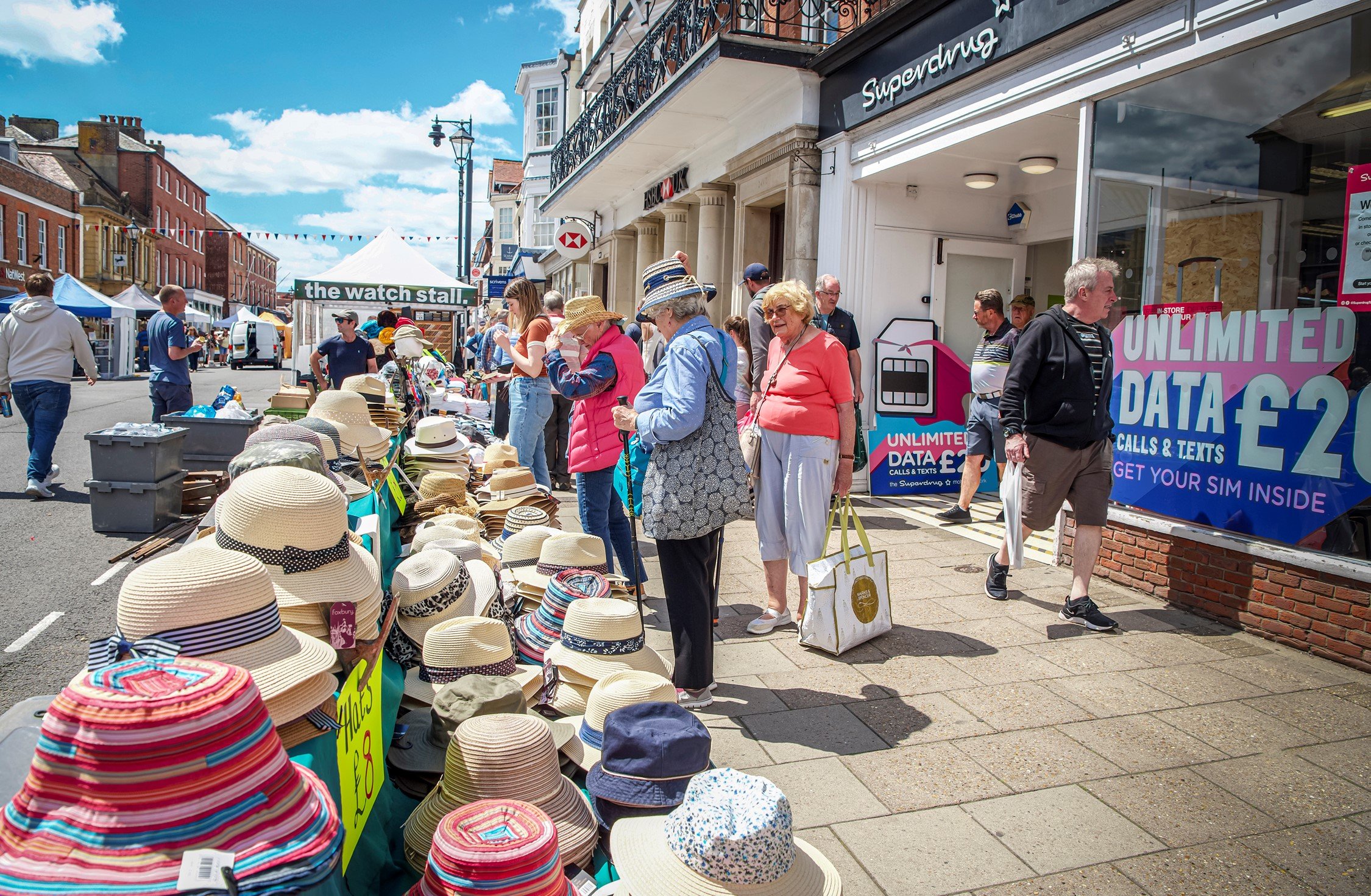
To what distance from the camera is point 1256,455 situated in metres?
4.81

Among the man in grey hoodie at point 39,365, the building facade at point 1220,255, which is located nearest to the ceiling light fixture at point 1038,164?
the building facade at point 1220,255

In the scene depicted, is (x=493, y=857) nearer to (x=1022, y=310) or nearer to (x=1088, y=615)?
(x=1088, y=615)

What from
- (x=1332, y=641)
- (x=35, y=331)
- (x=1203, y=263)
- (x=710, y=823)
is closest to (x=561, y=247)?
(x=35, y=331)

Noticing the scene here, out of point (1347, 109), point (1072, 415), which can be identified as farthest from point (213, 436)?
point (1347, 109)

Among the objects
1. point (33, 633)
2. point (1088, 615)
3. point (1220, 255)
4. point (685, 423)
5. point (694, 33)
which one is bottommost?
point (33, 633)

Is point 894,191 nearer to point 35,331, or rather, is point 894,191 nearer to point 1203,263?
point 1203,263

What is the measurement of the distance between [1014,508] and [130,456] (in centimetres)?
523

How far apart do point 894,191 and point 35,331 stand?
875 centimetres

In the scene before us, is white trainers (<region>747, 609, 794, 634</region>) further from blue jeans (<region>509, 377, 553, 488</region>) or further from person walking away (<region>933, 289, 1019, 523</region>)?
person walking away (<region>933, 289, 1019, 523</region>)

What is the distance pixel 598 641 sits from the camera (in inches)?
127

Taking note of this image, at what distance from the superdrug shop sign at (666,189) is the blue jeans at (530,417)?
7296 mm

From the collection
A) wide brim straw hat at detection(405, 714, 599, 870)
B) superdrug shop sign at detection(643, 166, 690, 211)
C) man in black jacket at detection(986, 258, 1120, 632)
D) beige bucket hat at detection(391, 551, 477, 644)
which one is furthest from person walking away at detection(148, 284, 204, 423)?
superdrug shop sign at detection(643, 166, 690, 211)

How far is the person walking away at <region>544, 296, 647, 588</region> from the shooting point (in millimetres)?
4867

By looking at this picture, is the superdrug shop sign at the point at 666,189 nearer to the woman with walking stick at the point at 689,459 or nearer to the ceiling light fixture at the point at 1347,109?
the ceiling light fixture at the point at 1347,109
